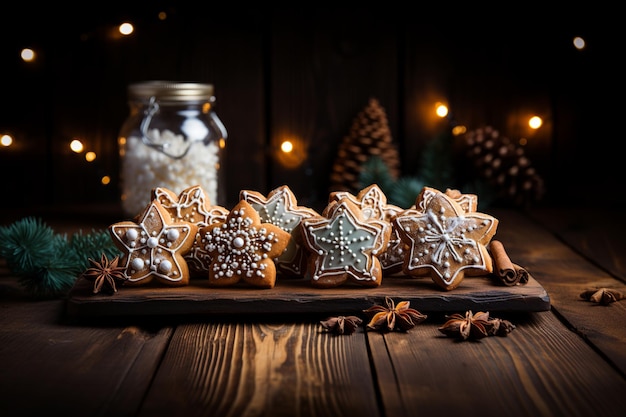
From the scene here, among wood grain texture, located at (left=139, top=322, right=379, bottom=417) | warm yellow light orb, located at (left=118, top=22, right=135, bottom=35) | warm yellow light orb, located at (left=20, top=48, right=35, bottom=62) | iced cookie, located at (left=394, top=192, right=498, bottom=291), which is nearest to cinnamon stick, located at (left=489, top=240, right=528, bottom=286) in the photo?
iced cookie, located at (left=394, top=192, right=498, bottom=291)

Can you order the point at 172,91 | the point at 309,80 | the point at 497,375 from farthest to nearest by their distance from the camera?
the point at 309,80 < the point at 172,91 < the point at 497,375

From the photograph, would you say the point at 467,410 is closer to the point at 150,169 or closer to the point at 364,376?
the point at 364,376

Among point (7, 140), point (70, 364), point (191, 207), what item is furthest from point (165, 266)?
point (7, 140)

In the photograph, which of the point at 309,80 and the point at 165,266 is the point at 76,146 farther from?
the point at 165,266

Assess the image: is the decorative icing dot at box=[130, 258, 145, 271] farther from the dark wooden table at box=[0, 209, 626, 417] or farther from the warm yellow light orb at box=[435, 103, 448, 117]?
the warm yellow light orb at box=[435, 103, 448, 117]

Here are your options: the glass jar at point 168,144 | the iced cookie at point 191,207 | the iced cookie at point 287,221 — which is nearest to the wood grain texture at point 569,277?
the iced cookie at point 287,221

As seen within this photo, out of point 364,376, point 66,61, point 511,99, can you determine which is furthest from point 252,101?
point 364,376

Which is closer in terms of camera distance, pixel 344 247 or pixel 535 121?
pixel 344 247
